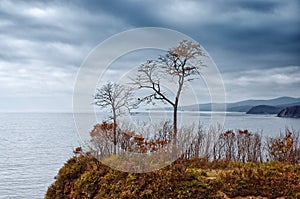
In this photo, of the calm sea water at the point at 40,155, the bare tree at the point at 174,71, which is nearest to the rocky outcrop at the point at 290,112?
the calm sea water at the point at 40,155

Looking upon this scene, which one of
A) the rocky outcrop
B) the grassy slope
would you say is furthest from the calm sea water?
the grassy slope

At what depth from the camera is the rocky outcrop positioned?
19.6 m

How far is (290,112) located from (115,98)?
1496cm

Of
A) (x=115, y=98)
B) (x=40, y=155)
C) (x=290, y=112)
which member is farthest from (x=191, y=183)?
(x=290, y=112)

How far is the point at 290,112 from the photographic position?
20438 millimetres

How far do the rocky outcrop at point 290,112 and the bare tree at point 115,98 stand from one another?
14.2m

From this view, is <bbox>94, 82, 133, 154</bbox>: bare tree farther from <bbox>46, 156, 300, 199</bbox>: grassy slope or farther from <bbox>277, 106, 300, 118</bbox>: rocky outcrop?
<bbox>277, 106, 300, 118</bbox>: rocky outcrop

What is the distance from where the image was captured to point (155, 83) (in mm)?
8562

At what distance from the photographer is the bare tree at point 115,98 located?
26.0 ft

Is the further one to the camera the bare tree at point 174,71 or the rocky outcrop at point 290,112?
the rocky outcrop at point 290,112

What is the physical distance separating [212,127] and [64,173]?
3.80m

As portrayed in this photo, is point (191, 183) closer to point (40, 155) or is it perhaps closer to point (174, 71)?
point (174, 71)

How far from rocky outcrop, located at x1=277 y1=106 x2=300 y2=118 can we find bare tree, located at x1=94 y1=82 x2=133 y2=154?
14.2m

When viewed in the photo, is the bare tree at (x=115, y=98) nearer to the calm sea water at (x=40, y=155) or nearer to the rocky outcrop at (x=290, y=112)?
the calm sea water at (x=40, y=155)
